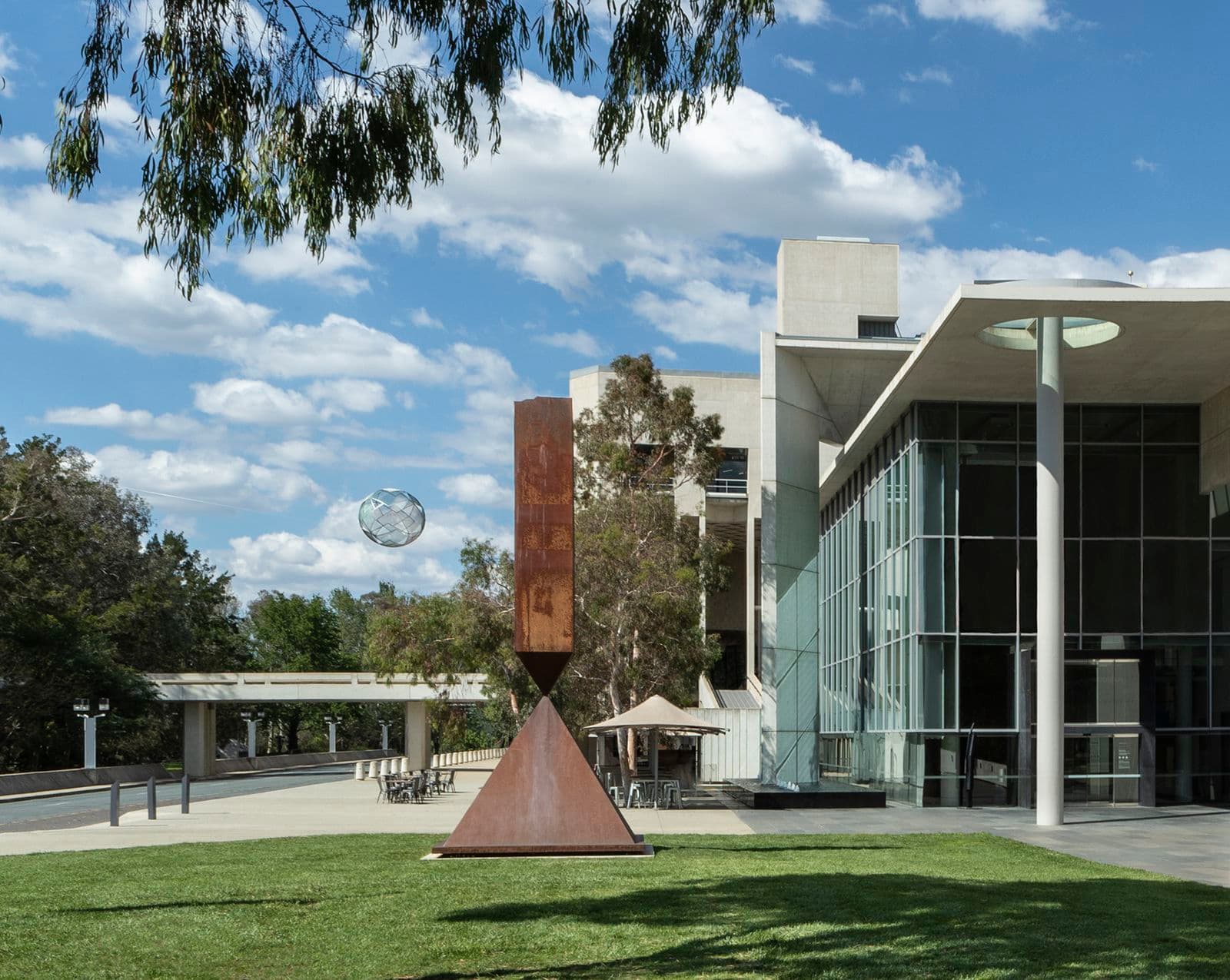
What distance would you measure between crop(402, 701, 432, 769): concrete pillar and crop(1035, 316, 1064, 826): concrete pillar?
43.4m

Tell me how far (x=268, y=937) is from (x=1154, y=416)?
24.9m

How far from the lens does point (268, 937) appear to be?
10.1 metres

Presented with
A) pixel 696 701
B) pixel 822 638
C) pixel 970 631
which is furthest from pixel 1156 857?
pixel 696 701

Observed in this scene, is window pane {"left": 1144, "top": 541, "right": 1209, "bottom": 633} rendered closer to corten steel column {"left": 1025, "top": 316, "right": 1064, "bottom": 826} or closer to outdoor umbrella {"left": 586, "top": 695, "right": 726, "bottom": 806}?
corten steel column {"left": 1025, "top": 316, "right": 1064, "bottom": 826}

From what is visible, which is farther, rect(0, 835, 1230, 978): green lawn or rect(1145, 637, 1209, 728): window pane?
rect(1145, 637, 1209, 728): window pane

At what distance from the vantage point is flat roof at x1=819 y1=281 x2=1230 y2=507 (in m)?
23.3

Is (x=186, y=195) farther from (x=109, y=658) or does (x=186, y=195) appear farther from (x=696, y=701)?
(x=109, y=658)

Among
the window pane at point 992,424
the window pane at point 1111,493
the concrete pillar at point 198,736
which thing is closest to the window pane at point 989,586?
the window pane at point 1111,493

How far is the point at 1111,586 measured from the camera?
29719 millimetres

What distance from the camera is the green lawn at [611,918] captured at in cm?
890

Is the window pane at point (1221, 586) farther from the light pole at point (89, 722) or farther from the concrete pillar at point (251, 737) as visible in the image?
the concrete pillar at point (251, 737)

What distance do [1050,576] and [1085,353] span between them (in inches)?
Result: 187

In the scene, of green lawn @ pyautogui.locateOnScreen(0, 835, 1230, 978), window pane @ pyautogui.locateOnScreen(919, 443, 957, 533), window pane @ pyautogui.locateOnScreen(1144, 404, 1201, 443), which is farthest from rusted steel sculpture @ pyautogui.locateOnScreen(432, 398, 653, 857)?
window pane @ pyautogui.locateOnScreen(1144, 404, 1201, 443)

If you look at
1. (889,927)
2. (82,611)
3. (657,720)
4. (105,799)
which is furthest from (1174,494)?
(82,611)
